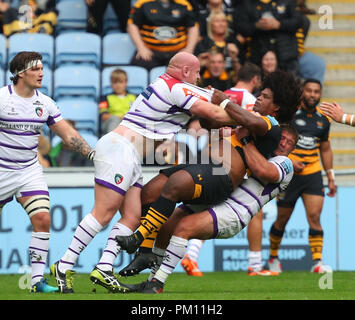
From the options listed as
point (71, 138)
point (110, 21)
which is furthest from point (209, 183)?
point (110, 21)

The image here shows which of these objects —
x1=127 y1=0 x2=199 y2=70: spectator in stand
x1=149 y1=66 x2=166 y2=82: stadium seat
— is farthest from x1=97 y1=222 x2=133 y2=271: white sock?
x1=127 y1=0 x2=199 y2=70: spectator in stand

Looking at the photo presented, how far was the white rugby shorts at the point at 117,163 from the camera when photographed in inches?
298

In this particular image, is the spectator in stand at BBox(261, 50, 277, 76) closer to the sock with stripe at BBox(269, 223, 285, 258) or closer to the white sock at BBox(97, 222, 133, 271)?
the sock with stripe at BBox(269, 223, 285, 258)

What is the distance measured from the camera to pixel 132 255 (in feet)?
37.9

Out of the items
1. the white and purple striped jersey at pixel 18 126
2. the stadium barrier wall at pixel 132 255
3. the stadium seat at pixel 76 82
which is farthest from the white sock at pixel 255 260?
the stadium seat at pixel 76 82

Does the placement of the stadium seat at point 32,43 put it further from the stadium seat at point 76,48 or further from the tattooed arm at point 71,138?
the tattooed arm at point 71,138

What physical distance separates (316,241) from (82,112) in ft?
12.7

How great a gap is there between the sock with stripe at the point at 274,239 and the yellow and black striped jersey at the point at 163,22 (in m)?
3.38

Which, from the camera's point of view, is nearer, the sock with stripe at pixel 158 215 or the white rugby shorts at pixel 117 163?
the sock with stripe at pixel 158 215

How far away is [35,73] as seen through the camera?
8.05 metres

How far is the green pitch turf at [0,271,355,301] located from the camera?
715 centimetres

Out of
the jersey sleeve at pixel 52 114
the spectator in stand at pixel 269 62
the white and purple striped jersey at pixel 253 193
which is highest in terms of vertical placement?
the spectator in stand at pixel 269 62

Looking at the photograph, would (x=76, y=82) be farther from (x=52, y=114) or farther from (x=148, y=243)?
(x=148, y=243)

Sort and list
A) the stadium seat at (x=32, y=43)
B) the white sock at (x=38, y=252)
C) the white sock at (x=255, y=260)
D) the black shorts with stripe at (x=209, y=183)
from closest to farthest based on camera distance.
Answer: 1. the black shorts with stripe at (x=209, y=183)
2. the white sock at (x=38, y=252)
3. the white sock at (x=255, y=260)
4. the stadium seat at (x=32, y=43)
